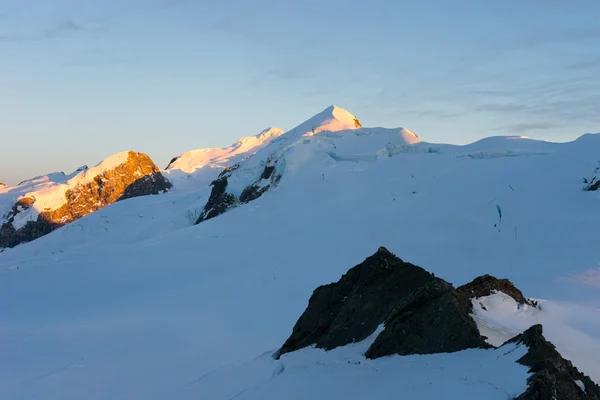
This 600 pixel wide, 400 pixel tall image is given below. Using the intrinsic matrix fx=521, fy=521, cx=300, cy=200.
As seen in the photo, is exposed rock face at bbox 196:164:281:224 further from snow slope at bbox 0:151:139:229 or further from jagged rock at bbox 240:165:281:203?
snow slope at bbox 0:151:139:229

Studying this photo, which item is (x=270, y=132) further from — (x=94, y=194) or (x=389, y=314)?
(x=389, y=314)

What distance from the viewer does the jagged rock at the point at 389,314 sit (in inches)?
252

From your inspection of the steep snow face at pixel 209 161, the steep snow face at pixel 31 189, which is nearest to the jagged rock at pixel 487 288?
the steep snow face at pixel 209 161

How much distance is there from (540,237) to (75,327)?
14.5 meters

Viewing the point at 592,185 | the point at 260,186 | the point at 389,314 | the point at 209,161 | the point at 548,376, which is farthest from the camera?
the point at 209,161

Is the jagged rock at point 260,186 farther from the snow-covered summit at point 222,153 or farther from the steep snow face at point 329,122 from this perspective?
the snow-covered summit at point 222,153

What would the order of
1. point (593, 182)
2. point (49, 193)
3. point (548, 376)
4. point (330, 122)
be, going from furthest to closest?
point (49, 193) < point (330, 122) < point (593, 182) < point (548, 376)

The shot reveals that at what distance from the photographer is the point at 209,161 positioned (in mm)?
100875

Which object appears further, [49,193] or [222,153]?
[222,153]

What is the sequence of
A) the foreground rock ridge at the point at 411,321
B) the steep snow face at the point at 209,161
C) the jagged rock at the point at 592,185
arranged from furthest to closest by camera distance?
the steep snow face at the point at 209,161 → the jagged rock at the point at 592,185 → the foreground rock ridge at the point at 411,321

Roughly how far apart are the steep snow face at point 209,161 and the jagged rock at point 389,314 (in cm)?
8258

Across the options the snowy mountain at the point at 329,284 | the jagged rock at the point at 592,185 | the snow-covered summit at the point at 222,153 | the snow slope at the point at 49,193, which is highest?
the snow-covered summit at the point at 222,153

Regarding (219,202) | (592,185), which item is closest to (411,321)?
(592,185)

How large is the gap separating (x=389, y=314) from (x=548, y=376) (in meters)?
3.02
